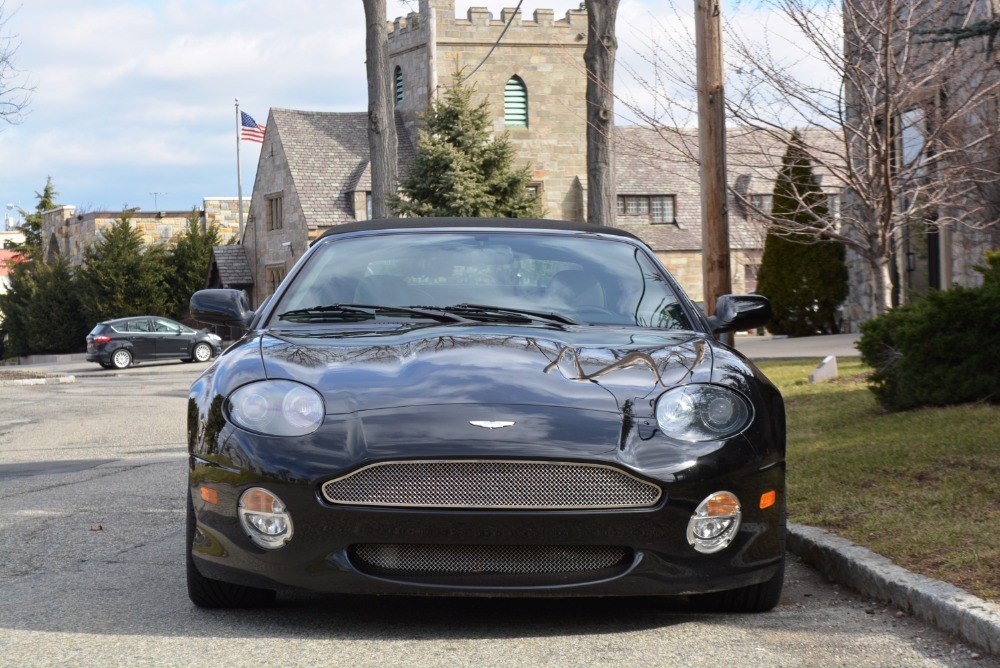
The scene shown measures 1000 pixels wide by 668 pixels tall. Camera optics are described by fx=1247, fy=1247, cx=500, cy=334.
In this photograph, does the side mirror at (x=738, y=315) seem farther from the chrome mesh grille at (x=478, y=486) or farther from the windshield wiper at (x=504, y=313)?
the chrome mesh grille at (x=478, y=486)

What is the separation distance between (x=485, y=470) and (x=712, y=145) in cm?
728

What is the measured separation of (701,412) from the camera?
4211 millimetres

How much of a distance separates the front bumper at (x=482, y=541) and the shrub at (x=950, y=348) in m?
5.86

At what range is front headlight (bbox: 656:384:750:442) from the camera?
4.13 meters

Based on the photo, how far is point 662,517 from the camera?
399 centimetres

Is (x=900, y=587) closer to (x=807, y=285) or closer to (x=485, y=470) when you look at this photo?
(x=485, y=470)

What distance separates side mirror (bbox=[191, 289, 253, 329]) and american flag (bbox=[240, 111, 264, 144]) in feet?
147

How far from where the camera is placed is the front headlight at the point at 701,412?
413cm

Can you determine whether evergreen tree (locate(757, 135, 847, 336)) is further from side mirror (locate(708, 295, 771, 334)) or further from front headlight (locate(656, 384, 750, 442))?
front headlight (locate(656, 384, 750, 442))

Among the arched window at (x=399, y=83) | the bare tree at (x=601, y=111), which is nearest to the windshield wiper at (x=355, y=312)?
the bare tree at (x=601, y=111)

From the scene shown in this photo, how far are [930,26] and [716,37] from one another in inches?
96.8

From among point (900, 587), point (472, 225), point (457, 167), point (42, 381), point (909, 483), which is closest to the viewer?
point (900, 587)

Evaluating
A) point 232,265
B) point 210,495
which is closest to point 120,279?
point 232,265

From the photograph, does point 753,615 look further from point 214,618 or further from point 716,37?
point 716,37
